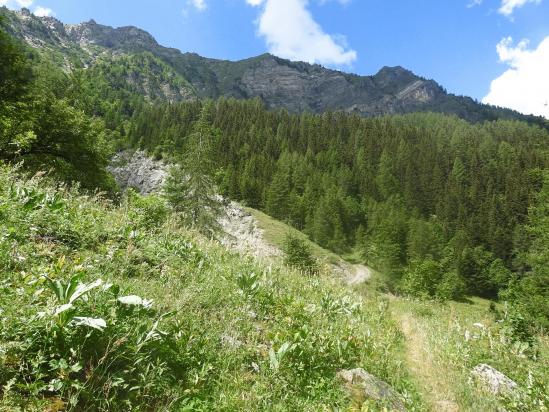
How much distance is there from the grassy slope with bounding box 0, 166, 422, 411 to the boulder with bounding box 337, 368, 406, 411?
0.68ft

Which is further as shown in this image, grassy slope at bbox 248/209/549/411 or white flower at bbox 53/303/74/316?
grassy slope at bbox 248/209/549/411

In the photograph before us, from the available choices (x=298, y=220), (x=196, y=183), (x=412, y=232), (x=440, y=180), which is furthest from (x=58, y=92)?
(x=440, y=180)

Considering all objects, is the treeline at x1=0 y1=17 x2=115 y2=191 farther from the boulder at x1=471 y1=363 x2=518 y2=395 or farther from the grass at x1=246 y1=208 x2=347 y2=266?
the grass at x1=246 y1=208 x2=347 y2=266

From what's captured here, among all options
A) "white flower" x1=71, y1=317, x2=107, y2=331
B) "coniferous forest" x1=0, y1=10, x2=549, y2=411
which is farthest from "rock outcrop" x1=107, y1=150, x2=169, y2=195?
"white flower" x1=71, y1=317, x2=107, y2=331

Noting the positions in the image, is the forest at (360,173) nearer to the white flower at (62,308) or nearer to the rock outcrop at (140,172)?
the rock outcrop at (140,172)

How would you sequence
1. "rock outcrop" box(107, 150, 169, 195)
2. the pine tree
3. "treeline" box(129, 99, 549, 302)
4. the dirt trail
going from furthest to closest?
"rock outcrop" box(107, 150, 169, 195), "treeline" box(129, 99, 549, 302), the pine tree, the dirt trail

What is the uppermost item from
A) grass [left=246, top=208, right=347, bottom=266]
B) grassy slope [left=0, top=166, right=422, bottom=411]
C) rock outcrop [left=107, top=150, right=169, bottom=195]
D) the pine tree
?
grassy slope [left=0, top=166, right=422, bottom=411]

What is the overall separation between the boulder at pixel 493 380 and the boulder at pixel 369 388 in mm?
2002

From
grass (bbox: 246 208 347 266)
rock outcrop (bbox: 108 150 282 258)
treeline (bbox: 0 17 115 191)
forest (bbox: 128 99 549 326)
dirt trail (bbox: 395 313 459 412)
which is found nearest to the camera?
dirt trail (bbox: 395 313 459 412)

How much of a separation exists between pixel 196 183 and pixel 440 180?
382 ft

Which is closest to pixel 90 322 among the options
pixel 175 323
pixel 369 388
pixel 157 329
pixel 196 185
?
pixel 157 329

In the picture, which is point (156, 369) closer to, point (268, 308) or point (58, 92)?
point (268, 308)

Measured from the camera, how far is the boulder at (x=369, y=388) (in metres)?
4.32

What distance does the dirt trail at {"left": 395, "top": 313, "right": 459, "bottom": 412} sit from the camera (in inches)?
197
